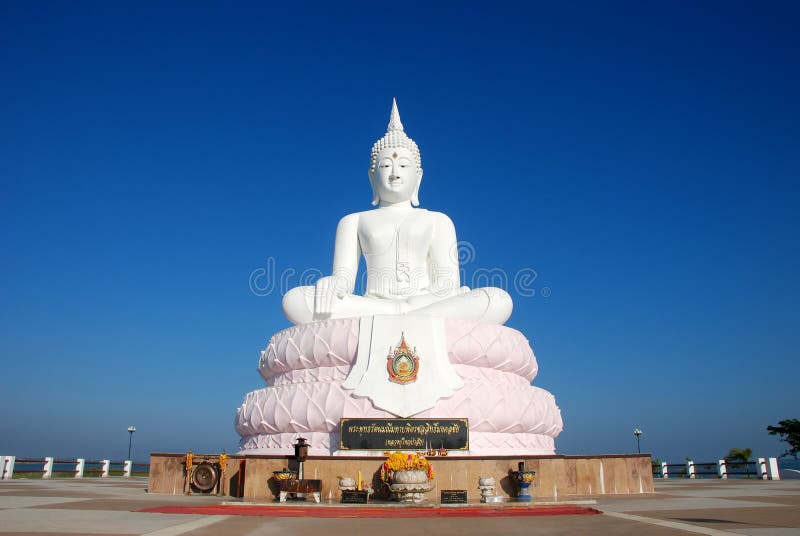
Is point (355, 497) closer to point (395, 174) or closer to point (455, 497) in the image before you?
point (455, 497)

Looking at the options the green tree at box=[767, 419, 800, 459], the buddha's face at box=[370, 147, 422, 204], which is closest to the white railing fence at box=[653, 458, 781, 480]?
the green tree at box=[767, 419, 800, 459]

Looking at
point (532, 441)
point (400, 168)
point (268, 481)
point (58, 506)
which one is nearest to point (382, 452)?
point (268, 481)

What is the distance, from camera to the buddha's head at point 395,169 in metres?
19.0

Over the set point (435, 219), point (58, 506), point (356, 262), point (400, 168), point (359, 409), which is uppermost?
point (400, 168)

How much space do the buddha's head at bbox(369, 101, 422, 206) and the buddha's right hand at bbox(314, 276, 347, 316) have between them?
13.0ft

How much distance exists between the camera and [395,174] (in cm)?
1894

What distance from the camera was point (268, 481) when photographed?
444 inches

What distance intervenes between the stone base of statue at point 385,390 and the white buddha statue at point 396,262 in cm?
73

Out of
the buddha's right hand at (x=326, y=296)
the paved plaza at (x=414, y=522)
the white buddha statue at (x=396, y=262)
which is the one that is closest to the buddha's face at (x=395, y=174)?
the white buddha statue at (x=396, y=262)

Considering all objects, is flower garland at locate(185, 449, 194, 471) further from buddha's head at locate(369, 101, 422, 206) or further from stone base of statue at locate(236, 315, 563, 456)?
buddha's head at locate(369, 101, 422, 206)

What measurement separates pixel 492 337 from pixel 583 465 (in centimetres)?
366

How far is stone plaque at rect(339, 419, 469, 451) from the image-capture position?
1320cm

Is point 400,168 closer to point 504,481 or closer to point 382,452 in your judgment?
point 382,452

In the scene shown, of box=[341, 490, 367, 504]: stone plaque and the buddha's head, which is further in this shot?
the buddha's head
